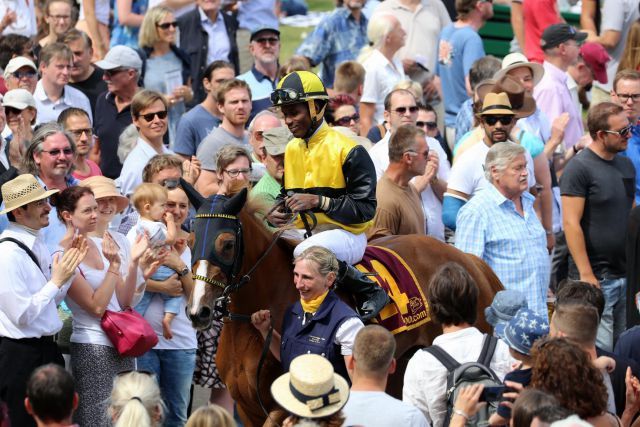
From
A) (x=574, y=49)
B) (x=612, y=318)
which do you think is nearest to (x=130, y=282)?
(x=612, y=318)

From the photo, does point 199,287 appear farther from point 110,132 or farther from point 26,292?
point 110,132

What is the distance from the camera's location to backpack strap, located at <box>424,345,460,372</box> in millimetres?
7285

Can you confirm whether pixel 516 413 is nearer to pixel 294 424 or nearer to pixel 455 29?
pixel 294 424

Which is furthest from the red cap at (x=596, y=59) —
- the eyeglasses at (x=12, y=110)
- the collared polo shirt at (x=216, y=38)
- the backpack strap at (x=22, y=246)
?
the backpack strap at (x=22, y=246)

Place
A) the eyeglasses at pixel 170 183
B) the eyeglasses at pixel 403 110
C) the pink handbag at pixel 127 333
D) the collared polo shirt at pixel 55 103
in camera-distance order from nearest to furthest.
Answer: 1. the pink handbag at pixel 127 333
2. the eyeglasses at pixel 170 183
3. the eyeglasses at pixel 403 110
4. the collared polo shirt at pixel 55 103

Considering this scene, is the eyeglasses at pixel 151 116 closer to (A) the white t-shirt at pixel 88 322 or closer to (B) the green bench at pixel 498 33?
(A) the white t-shirt at pixel 88 322

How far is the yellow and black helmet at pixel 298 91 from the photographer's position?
28.6 feet

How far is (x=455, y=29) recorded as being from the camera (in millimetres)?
15891

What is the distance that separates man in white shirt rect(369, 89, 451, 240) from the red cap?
12.8 ft

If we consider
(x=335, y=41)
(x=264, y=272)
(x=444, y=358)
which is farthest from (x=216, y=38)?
(x=444, y=358)

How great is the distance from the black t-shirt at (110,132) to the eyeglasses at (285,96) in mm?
4457

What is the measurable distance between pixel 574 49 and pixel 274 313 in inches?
289

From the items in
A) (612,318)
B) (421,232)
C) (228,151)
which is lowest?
(612,318)

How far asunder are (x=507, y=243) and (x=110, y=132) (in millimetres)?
4622
